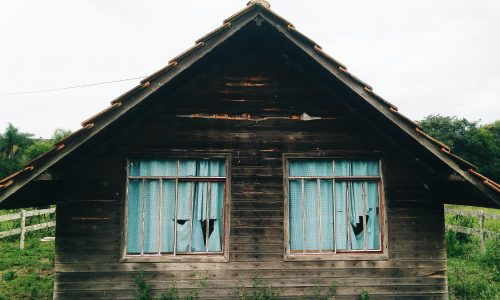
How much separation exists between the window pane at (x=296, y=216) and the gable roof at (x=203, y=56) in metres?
2.01

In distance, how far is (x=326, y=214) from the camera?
6.64 meters

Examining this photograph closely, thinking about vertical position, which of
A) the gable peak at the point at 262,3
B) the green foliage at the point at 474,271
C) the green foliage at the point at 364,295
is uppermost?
the gable peak at the point at 262,3

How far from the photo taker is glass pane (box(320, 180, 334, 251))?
21.6ft

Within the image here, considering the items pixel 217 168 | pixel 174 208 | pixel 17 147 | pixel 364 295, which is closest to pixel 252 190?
pixel 217 168

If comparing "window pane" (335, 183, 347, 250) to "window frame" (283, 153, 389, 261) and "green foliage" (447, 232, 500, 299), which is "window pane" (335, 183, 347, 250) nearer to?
"window frame" (283, 153, 389, 261)

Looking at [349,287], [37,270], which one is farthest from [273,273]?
[37,270]

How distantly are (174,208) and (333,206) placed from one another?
290 cm

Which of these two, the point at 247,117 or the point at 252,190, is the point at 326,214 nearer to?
the point at 252,190

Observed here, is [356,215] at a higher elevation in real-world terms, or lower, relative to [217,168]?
lower

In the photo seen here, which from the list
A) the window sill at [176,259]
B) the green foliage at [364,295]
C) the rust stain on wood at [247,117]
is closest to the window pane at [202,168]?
the rust stain on wood at [247,117]

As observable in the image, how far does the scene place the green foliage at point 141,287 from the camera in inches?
240

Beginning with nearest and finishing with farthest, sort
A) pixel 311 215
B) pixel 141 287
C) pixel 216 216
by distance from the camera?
pixel 141 287 < pixel 216 216 < pixel 311 215

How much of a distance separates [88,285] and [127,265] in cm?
72

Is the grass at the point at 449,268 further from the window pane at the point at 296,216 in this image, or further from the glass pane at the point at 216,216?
the window pane at the point at 296,216
